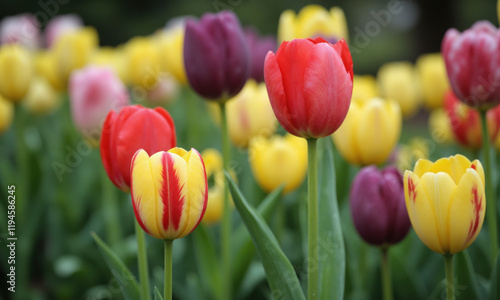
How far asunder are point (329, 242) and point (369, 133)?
1.32 feet

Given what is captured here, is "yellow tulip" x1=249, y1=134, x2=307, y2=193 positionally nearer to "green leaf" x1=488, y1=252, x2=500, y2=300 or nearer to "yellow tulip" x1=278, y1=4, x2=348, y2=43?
"yellow tulip" x1=278, y1=4, x2=348, y2=43

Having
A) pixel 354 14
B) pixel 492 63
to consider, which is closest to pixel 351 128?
pixel 492 63

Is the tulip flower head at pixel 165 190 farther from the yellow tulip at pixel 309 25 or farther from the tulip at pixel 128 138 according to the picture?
the yellow tulip at pixel 309 25

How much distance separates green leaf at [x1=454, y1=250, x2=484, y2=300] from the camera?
105cm

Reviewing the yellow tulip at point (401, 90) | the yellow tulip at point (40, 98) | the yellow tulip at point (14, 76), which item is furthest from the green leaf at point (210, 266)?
the yellow tulip at point (40, 98)

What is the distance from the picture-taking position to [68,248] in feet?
6.11

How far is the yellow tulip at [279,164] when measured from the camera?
4.83 ft

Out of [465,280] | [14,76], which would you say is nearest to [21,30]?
[14,76]

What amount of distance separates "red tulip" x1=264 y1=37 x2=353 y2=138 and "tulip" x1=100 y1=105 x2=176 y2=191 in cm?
22

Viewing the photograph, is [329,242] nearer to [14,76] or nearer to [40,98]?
[14,76]

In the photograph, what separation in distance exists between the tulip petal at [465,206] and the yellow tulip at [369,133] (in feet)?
1.57

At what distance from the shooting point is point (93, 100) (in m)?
1.70

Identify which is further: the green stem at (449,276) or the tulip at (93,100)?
the tulip at (93,100)

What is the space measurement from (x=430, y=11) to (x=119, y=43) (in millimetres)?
5367
